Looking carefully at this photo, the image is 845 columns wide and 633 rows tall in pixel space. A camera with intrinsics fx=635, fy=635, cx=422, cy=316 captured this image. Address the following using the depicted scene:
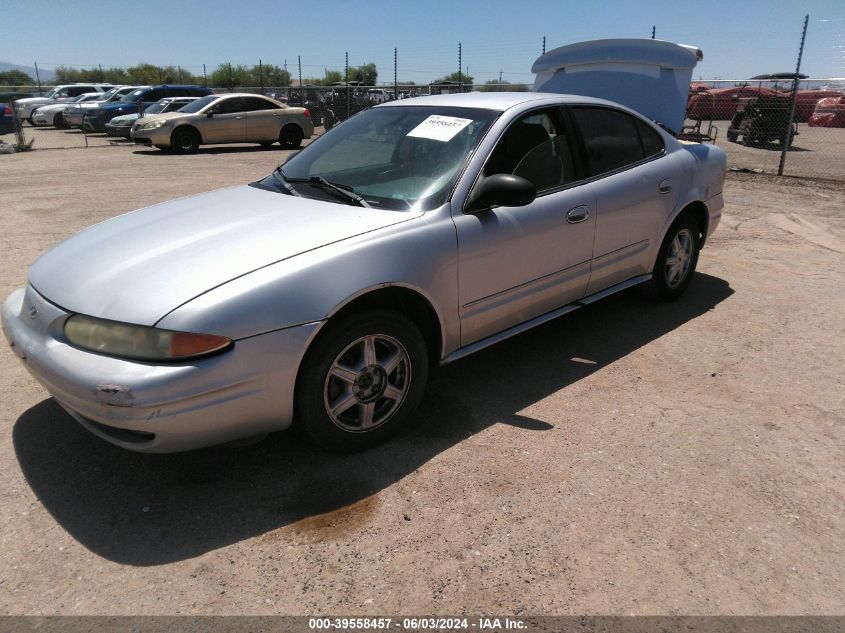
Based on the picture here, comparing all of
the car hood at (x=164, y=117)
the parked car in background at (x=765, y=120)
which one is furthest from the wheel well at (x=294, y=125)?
the parked car in background at (x=765, y=120)

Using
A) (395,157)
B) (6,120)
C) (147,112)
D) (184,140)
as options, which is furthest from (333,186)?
(6,120)

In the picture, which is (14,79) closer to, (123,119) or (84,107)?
(84,107)

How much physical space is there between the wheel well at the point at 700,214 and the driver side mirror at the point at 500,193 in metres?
2.25

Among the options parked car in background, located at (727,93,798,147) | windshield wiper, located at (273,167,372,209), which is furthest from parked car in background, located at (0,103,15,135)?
parked car in background, located at (727,93,798,147)

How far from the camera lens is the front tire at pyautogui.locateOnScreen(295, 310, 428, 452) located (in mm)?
2766

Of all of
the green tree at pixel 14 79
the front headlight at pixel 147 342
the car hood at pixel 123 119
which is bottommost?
the front headlight at pixel 147 342

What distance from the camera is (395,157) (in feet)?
11.9

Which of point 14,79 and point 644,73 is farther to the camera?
point 14,79

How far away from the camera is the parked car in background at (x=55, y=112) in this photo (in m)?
24.0

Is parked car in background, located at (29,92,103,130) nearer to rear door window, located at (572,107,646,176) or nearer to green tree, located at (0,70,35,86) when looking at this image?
rear door window, located at (572,107,646,176)

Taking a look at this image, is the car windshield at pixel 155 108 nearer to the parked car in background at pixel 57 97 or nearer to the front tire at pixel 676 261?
the parked car in background at pixel 57 97

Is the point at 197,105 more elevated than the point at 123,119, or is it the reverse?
the point at 197,105

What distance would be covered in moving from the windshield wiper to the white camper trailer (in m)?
3.87

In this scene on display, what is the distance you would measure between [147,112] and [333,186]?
17.3 meters
